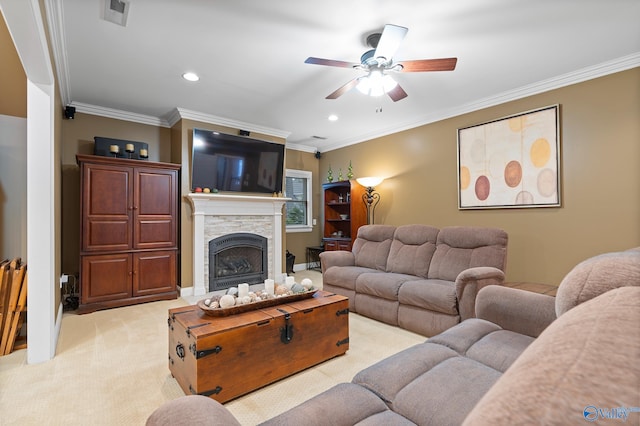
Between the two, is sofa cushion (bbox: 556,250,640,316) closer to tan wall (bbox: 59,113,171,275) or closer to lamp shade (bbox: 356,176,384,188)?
lamp shade (bbox: 356,176,384,188)

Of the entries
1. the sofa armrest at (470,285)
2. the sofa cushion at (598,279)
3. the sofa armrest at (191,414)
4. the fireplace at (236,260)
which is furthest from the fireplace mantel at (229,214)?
the sofa cushion at (598,279)

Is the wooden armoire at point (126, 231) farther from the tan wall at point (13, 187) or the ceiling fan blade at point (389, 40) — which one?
the ceiling fan blade at point (389, 40)

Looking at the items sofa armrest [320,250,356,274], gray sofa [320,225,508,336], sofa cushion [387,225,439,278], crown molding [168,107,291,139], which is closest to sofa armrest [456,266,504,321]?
gray sofa [320,225,508,336]

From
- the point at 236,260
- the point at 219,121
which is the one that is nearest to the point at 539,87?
the point at 219,121

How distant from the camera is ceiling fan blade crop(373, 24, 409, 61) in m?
2.11

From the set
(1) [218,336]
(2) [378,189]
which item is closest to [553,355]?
(1) [218,336]

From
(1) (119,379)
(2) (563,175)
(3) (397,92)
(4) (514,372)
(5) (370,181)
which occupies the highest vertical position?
(3) (397,92)

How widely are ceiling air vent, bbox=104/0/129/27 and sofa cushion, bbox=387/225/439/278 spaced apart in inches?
135

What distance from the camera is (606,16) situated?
2.37 meters

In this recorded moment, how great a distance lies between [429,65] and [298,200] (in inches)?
174

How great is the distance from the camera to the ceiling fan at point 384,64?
2.26 metres

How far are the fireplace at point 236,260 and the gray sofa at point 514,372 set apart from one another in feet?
12.3

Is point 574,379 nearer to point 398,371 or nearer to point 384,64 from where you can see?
point 398,371

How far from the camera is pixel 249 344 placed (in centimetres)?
194
